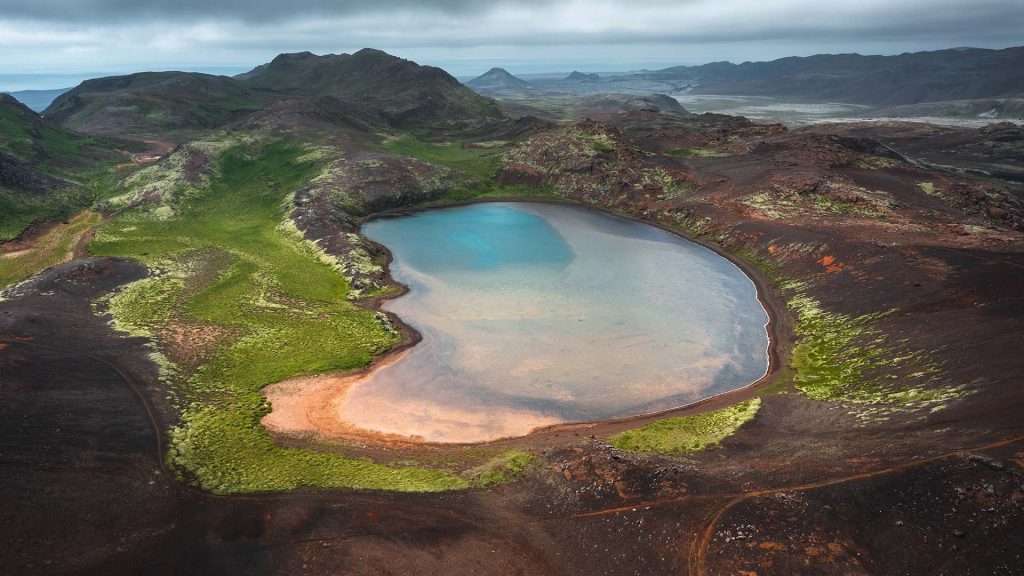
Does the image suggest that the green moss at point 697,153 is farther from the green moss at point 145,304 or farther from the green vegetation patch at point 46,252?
the green vegetation patch at point 46,252

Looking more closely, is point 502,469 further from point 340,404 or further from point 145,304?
point 145,304

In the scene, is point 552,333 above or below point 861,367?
above

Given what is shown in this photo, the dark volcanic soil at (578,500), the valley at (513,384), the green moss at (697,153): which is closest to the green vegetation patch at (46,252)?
the valley at (513,384)

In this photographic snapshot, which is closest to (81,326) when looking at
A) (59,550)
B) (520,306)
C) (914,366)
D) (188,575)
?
(59,550)

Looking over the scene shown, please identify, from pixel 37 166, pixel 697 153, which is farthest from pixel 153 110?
pixel 697 153

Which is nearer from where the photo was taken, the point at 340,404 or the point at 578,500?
the point at 578,500

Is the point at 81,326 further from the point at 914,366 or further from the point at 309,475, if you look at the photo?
the point at 914,366

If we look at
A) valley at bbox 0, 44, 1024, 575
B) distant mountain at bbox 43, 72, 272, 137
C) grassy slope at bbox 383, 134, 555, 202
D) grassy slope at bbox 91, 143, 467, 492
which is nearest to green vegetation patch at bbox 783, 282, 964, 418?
valley at bbox 0, 44, 1024, 575
